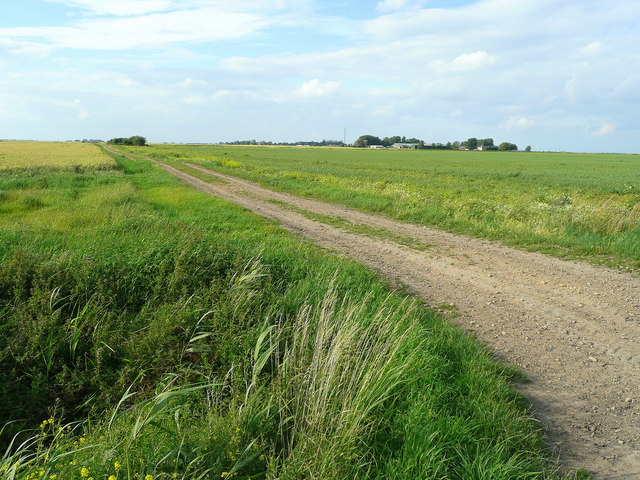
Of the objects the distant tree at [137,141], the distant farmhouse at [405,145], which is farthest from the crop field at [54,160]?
the distant farmhouse at [405,145]

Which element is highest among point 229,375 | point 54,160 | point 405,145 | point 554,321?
point 405,145

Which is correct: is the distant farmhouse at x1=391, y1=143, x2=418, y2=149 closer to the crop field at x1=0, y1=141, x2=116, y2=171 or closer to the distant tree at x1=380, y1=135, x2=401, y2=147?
the distant tree at x1=380, y1=135, x2=401, y2=147

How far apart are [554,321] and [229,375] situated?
4156mm

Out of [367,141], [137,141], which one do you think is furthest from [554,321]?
[367,141]

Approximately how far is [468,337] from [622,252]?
5.77 metres

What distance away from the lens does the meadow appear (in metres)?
2.95

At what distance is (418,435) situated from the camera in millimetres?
3113

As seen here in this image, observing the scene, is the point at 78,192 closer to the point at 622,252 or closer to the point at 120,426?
the point at 120,426

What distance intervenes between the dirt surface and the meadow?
365mm

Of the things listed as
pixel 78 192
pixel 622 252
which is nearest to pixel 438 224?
pixel 622 252

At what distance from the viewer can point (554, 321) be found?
5703 millimetres

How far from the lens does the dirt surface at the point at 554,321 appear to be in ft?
11.6

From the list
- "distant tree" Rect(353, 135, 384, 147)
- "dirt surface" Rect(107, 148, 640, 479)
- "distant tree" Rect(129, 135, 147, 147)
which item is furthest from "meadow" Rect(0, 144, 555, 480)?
"distant tree" Rect(353, 135, 384, 147)

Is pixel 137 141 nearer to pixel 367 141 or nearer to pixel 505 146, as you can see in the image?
pixel 367 141
